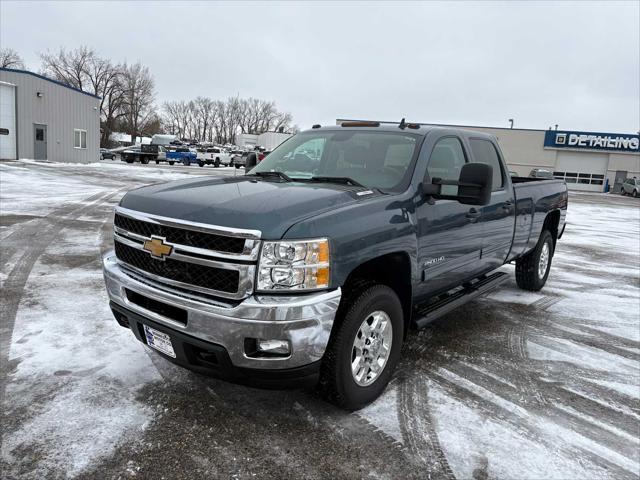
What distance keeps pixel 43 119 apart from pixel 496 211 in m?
34.1

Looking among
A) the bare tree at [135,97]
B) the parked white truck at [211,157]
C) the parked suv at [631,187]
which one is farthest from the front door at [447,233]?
the bare tree at [135,97]

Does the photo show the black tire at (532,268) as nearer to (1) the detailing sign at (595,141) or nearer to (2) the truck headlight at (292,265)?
(2) the truck headlight at (292,265)

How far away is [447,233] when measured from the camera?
3898 mm

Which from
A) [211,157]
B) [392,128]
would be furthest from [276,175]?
[211,157]

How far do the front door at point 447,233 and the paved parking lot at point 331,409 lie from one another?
70 centimetres

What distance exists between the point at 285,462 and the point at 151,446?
0.77 metres

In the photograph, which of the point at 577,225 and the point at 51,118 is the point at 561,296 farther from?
the point at 51,118

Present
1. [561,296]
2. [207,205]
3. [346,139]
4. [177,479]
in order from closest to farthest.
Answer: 1. [177,479]
2. [207,205]
3. [346,139]
4. [561,296]

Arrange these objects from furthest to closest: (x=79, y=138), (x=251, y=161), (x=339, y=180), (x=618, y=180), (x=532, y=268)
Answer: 1. (x=618, y=180)
2. (x=79, y=138)
3. (x=532, y=268)
4. (x=251, y=161)
5. (x=339, y=180)

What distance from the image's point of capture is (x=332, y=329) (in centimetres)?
297

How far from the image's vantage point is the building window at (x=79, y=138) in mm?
34250

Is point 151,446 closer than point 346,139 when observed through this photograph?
Yes

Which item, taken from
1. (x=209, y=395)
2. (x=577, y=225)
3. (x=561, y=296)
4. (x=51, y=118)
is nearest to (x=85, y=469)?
(x=209, y=395)

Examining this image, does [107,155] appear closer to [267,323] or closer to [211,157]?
[211,157]
